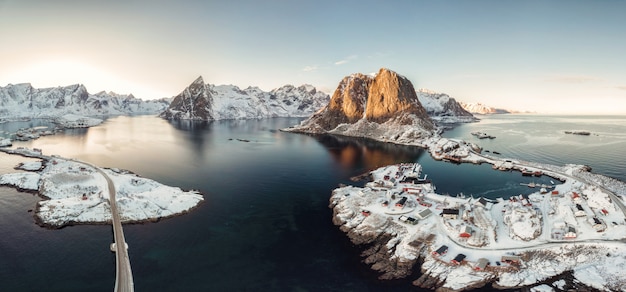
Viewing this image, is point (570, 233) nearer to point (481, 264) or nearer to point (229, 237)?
point (481, 264)

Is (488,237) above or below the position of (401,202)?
below

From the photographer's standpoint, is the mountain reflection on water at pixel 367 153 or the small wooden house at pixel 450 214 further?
the mountain reflection on water at pixel 367 153

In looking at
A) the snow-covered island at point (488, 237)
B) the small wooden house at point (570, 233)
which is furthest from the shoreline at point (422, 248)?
the small wooden house at point (570, 233)

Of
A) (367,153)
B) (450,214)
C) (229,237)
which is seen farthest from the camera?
(367,153)

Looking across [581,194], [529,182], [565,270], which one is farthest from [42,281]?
[529,182]

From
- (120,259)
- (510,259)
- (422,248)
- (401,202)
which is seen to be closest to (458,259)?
(422,248)

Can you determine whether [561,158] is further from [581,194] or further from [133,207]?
[133,207]

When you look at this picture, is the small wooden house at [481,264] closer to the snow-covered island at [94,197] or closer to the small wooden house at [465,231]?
the small wooden house at [465,231]

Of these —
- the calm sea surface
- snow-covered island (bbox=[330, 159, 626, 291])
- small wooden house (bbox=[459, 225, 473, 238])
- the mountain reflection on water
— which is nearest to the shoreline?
snow-covered island (bbox=[330, 159, 626, 291])
